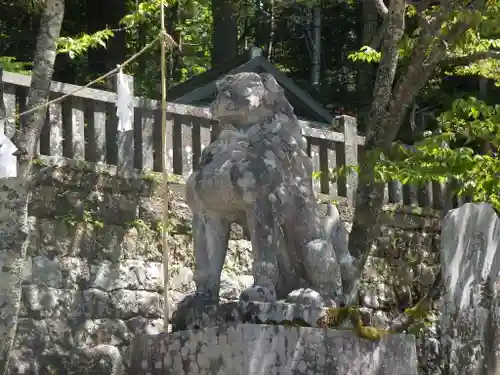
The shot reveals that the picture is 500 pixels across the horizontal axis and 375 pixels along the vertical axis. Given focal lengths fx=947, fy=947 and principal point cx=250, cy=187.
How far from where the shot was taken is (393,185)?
9672 mm

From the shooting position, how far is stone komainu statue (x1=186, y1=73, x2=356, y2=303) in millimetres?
5047

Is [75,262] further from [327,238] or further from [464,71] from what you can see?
[464,71]

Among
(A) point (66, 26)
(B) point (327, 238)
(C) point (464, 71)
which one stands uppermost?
(A) point (66, 26)

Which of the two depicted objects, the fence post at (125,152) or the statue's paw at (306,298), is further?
the fence post at (125,152)

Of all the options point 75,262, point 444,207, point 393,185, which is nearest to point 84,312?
point 75,262

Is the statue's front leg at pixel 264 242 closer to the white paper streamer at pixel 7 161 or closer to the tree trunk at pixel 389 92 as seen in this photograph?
the white paper streamer at pixel 7 161

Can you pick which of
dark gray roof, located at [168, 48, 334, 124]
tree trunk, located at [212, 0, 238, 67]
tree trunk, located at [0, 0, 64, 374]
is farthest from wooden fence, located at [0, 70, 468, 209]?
tree trunk, located at [212, 0, 238, 67]

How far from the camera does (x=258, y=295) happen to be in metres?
4.87

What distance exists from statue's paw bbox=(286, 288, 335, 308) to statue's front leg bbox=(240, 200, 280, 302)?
11cm

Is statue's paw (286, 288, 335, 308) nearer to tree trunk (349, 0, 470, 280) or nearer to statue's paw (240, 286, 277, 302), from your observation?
statue's paw (240, 286, 277, 302)

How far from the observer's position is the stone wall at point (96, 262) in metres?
7.11

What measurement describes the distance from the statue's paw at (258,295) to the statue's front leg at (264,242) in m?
0.04

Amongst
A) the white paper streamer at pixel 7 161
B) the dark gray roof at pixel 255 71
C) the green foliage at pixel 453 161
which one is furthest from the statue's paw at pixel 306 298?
the dark gray roof at pixel 255 71

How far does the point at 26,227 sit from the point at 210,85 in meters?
4.70
